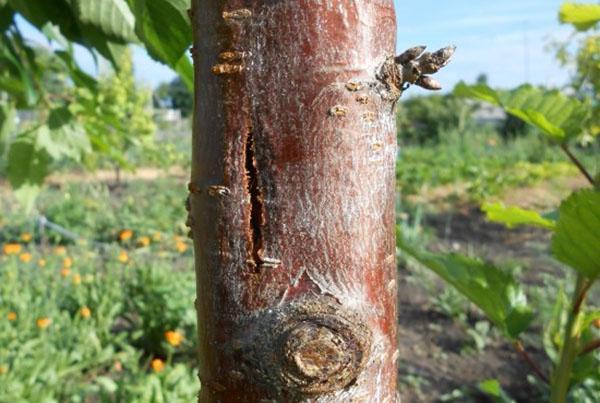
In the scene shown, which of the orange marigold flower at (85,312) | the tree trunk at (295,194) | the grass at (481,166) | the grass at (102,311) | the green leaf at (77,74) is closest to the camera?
the tree trunk at (295,194)

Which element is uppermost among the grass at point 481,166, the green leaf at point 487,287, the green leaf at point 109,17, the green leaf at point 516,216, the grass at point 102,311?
the green leaf at point 109,17

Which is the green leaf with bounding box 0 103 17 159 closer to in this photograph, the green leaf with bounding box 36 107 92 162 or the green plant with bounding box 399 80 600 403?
the green leaf with bounding box 36 107 92 162

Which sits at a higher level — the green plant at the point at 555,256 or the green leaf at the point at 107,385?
the green plant at the point at 555,256

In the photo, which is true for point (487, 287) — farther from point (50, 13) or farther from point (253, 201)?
point (50, 13)

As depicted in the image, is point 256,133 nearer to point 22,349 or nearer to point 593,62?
point 593,62

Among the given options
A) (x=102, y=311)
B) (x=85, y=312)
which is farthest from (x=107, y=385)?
(x=102, y=311)

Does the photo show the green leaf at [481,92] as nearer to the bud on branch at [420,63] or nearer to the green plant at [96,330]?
the bud on branch at [420,63]

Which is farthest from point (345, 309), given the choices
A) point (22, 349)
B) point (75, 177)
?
point (75, 177)

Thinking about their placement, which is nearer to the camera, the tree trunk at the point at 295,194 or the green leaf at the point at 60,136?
the tree trunk at the point at 295,194

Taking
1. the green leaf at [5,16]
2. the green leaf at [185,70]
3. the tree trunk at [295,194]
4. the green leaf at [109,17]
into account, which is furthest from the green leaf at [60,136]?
the tree trunk at [295,194]
